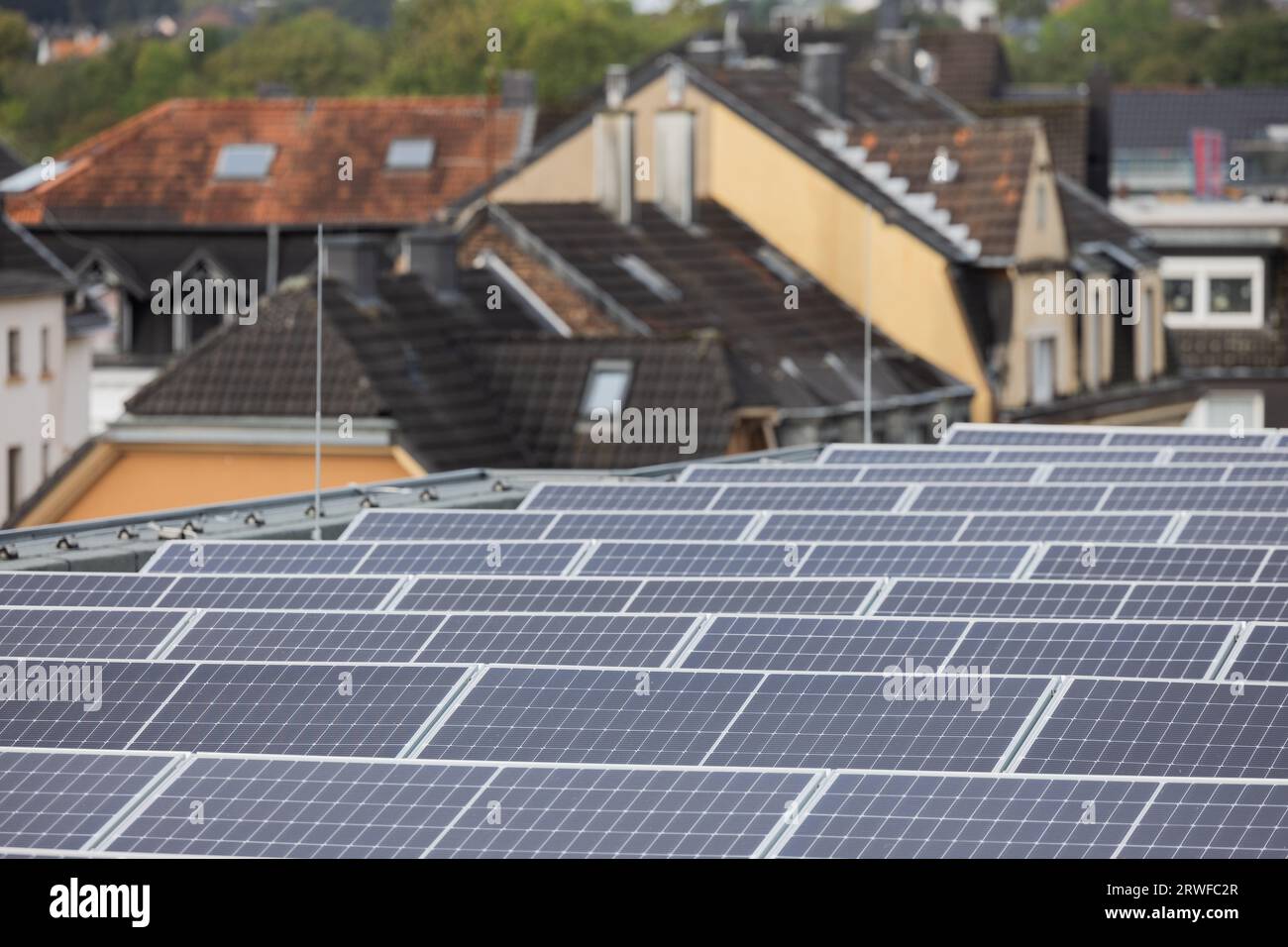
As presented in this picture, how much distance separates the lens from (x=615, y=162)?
50562mm

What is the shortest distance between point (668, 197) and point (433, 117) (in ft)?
119

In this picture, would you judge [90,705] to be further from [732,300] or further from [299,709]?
[732,300]

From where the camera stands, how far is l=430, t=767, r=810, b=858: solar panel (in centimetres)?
1450

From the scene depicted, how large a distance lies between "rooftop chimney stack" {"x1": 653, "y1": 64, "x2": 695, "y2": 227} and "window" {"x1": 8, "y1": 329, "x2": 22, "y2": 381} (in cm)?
1748

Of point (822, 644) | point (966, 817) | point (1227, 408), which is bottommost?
point (1227, 408)

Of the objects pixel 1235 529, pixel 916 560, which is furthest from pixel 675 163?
pixel 916 560

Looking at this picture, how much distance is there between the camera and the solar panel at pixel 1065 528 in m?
25.5

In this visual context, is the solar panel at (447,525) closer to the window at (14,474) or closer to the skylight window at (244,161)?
the window at (14,474)

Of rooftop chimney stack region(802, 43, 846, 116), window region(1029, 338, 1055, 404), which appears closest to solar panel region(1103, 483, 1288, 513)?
window region(1029, 338, 1055, 404)

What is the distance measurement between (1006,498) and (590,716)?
11.4 meters

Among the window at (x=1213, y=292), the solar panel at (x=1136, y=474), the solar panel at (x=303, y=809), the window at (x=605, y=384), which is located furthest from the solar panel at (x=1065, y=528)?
the window at (x=1213, y=292)

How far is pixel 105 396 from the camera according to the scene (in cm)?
7906

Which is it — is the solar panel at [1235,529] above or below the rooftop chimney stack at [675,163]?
above

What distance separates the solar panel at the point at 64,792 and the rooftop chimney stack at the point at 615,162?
3458cm
